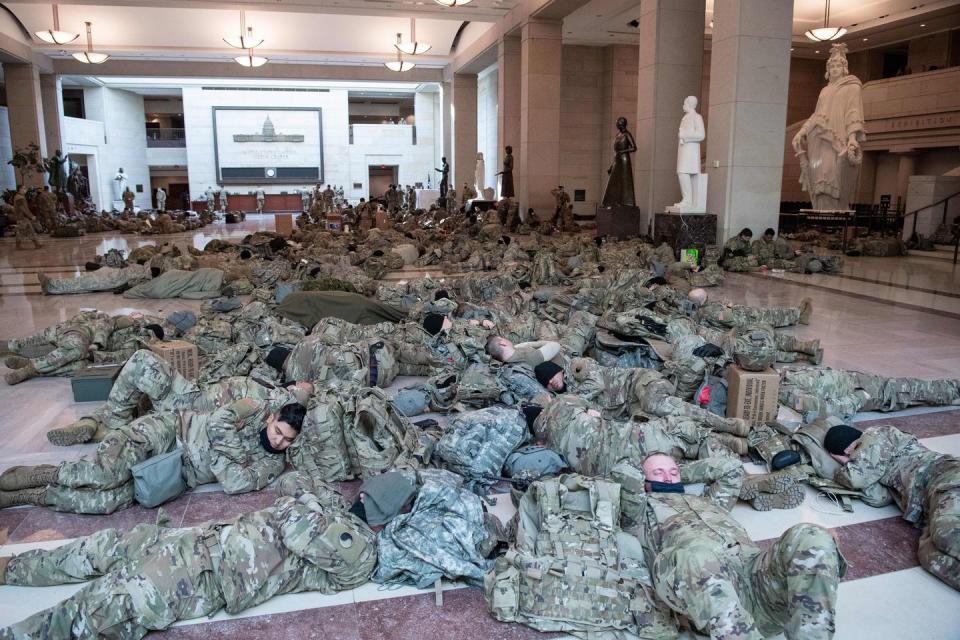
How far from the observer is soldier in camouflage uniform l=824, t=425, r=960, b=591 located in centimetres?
276

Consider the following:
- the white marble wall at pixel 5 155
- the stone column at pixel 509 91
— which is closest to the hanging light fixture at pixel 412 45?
the stone column at pixel 509 91

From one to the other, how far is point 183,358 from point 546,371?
2.60 m

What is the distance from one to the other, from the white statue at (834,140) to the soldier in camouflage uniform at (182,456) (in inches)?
513

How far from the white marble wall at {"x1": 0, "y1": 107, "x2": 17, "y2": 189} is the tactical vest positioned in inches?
1199

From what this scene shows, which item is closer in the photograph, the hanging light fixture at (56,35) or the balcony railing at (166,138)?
the hanging light fixture at (56,35)

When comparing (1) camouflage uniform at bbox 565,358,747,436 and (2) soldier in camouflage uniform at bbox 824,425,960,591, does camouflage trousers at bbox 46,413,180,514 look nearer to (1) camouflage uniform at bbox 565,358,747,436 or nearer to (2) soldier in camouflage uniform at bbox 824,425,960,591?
(1) camouflage uniform at bbox 565,358,747,436

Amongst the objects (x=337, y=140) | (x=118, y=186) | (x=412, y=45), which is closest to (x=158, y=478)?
(x=412, y=45)

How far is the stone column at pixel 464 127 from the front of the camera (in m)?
27.0

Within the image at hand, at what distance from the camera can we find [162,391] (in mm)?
4086

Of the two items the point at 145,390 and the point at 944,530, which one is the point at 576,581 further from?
the point at 145,390

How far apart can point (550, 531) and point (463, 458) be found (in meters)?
0.96

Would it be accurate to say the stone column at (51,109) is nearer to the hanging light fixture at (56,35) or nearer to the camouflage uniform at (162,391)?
the hanging light fixture at (56,35)

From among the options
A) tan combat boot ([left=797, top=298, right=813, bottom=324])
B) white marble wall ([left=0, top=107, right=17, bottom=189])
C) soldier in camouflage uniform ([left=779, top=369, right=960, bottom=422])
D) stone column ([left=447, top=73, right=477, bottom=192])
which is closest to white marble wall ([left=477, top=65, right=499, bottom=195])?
stone column ([left=447, top=73, right=477, bottom=192])

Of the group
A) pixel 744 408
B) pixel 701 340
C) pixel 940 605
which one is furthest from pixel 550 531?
pixel 701 340
